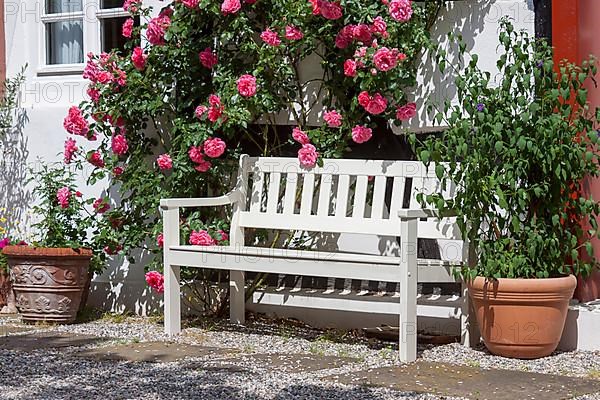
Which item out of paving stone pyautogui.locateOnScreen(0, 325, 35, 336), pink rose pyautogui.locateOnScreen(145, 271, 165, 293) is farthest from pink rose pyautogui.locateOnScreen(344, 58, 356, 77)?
paving stone pyautogui.locateOnScreen(0, 325, 35, 336)

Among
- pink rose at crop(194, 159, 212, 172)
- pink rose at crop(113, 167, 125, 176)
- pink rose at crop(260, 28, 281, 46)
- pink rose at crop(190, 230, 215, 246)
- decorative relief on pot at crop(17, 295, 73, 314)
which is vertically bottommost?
decorative relief on pot at crop(17, 295, 73, 314)

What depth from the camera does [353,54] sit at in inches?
263

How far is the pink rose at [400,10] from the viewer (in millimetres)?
6359

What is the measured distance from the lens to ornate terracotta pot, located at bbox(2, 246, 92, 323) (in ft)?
23.0

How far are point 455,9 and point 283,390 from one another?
2.78 metres

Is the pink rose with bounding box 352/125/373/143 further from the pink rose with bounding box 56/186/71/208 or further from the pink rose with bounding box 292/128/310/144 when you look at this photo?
the pink rose with bounding box 56/186/71/208

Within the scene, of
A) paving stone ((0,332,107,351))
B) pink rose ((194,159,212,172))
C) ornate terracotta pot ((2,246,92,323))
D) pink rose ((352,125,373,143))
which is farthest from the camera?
ornate terracotta pot ((2,246,92,323))

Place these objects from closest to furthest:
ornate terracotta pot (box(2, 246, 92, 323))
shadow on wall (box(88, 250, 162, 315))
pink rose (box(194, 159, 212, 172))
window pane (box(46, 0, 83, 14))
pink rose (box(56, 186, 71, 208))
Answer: pink rose (box(194, 159, 212, 172))
ornate terracotta pot (box(2, 246, 92, 323))
pink rose (box(56, 186, 71, 208))
shadow on wall (box(88, 250, 162, 315))
window pane (box(46, 0, 83, 14))

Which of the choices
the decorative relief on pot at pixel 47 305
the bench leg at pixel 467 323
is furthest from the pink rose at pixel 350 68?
the decorative relief on pot at pixel 47 305

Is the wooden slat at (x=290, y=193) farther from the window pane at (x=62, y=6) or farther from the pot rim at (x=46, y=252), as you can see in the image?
the window pane at (x=62, y=6)

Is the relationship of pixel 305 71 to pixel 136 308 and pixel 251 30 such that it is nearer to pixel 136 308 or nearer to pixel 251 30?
pixel 251 30

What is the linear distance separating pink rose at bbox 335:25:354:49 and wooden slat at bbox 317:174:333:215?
2.61 feet

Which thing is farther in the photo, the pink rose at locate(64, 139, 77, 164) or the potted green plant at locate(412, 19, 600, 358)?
the pink rose at locate(64, 139, 77, 164)

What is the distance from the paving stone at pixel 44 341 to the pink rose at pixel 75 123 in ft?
4.40
